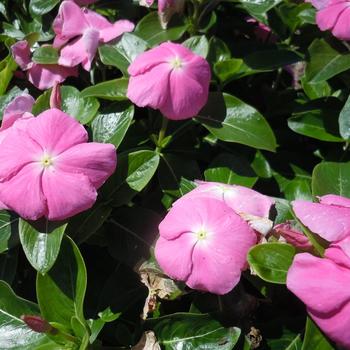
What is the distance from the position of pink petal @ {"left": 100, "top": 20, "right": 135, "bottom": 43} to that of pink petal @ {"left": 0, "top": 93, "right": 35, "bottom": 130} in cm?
28

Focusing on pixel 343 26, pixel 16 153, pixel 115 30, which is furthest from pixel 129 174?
pixel 343 26

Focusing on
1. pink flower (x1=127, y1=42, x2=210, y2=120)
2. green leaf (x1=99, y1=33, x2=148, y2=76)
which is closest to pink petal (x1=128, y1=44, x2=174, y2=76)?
pink flower (x1=127, y1=42, x2=210, y2=120)

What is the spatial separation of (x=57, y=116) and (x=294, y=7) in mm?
776

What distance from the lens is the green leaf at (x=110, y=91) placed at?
3.99 feet

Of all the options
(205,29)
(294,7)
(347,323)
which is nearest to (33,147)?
(347,323)

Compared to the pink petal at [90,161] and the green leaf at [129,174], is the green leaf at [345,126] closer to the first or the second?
the green leaf at [129,174]

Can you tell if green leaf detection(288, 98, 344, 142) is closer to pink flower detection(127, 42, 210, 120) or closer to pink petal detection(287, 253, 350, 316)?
pink flower detection(127, 42, 210, 120)

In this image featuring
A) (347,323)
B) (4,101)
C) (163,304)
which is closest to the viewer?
(347,323)

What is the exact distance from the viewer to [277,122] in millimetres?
1548

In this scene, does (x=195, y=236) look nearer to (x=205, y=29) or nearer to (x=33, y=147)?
(x=33, y=147)

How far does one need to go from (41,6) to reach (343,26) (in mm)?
714

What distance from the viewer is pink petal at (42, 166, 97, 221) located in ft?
3.17

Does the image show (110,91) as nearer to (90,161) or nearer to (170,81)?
(170,81)

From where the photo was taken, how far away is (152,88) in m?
1.12
